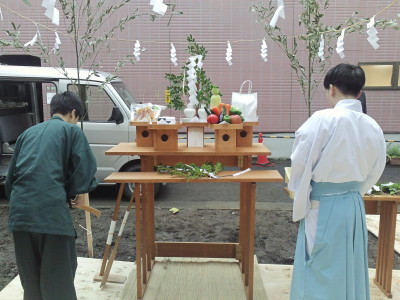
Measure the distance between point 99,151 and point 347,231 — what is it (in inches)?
174

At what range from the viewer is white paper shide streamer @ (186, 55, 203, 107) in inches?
133

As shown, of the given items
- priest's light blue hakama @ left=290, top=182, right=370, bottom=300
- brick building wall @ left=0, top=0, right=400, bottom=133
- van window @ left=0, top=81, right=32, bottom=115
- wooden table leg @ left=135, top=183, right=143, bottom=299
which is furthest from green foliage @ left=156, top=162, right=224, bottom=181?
brick building wall @ left=0, top=0, right=400, bottom=133

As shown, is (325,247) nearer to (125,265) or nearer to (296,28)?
(125,265)

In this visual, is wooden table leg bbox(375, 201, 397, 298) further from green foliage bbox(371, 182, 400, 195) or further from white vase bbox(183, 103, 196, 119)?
white vase bbox(183, 103, 196, 119)

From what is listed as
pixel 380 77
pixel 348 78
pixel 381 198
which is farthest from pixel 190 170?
pixel 380 77

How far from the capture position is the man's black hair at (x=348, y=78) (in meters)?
2.49

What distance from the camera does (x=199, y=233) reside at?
5.23m

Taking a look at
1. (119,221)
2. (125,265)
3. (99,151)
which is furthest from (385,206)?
(99,151)

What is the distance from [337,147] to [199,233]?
10.4ft

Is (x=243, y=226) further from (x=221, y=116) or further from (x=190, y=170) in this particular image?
(x=221, y=116)

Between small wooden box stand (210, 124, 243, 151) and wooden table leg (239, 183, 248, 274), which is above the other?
small wooden box stand (210, 124, 243, 151)

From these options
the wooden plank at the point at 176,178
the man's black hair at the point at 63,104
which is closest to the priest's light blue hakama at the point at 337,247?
the wooden plank at the point at 176,178

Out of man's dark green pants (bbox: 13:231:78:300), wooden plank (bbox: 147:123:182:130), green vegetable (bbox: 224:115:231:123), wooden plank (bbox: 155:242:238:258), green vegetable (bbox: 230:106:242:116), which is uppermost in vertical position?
green vegetable (bbox: 230:106:242:116)

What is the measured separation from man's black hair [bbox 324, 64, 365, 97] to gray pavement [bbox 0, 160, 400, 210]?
12.8 feet
